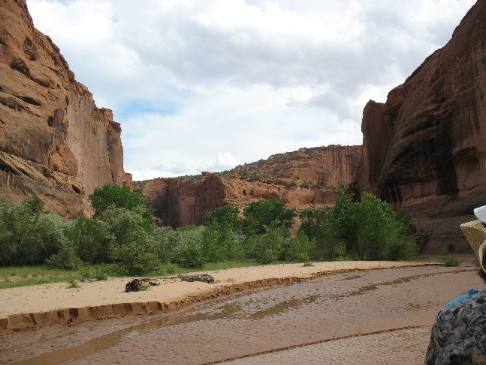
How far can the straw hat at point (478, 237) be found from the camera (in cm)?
233

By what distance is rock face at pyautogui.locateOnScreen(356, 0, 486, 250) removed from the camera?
1305 inches

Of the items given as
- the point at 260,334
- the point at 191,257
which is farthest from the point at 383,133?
the point at 260,334

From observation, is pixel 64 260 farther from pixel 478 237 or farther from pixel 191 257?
pixel 478 237

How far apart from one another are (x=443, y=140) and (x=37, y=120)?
31.5 metres

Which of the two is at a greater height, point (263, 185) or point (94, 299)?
point (263, 185)

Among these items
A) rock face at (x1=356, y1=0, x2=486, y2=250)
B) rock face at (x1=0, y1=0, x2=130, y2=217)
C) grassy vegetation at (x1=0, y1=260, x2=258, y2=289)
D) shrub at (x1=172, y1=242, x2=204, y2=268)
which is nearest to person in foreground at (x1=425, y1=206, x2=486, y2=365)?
grassy vegetation at (x1=0, y1=260, x2=258, y2=289)

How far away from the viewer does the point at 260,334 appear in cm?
841

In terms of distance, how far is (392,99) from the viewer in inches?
1930

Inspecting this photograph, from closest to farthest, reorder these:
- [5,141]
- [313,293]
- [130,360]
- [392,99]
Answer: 1. [130,360]
2. [313,293]
3. [5,141]
4. [392,99]

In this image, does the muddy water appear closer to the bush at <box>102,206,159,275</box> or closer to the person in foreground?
the person in foreground

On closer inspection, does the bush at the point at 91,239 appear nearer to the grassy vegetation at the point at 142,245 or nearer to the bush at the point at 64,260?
the grassy vegetation at the point at 142,245

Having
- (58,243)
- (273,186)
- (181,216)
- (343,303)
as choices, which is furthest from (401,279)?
(181,216)

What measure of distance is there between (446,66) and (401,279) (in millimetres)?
26266

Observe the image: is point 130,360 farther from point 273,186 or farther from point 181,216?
point 181,216
